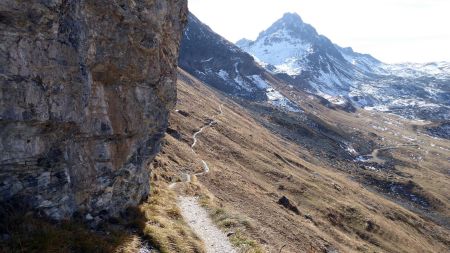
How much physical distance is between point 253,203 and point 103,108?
26.8 meters

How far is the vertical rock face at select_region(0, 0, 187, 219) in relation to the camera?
17.8 m

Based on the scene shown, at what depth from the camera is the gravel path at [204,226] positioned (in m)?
27.3

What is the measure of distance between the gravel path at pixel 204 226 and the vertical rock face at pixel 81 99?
4233 mm

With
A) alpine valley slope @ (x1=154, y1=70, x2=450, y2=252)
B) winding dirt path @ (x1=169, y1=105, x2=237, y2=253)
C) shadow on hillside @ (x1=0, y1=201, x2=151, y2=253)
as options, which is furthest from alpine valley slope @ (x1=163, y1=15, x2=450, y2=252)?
shadow on hillside @ (x1=0, y1=201, x2=151, y2=253)

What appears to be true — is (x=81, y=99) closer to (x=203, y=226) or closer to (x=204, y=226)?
(x=203, y=226)

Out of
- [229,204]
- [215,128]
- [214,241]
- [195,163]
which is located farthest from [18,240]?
[215,128]

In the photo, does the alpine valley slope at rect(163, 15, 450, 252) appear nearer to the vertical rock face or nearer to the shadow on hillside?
the vertical rock face

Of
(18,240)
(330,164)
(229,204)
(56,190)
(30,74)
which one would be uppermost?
(30,74)

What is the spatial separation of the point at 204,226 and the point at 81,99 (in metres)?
13.9

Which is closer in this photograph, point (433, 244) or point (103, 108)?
point (103, 108)

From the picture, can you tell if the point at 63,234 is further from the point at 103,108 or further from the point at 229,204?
the point at 229,204

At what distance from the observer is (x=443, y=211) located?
138 metres

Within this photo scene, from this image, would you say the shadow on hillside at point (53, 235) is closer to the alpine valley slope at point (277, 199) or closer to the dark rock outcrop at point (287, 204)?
the alpine valley slope at point (277, 199)

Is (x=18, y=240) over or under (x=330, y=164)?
over
